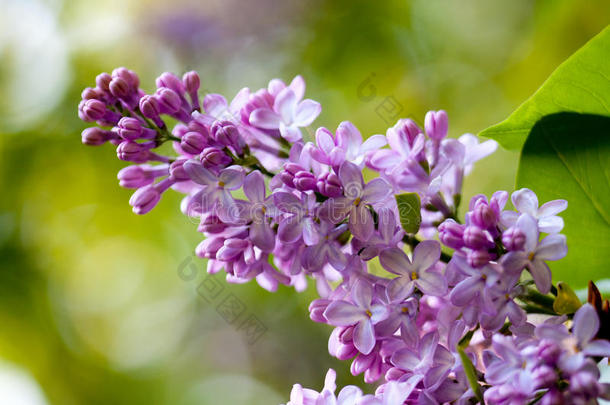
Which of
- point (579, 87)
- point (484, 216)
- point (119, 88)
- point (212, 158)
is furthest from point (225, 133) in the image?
point (579, 87)

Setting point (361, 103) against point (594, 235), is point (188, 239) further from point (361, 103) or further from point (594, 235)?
point (594, 235)

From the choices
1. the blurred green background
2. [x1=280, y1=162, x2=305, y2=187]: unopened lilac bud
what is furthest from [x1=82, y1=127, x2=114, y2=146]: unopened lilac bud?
the blurred green background

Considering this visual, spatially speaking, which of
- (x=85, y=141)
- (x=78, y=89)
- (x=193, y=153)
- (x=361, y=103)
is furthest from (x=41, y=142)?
(x=193, y=153)

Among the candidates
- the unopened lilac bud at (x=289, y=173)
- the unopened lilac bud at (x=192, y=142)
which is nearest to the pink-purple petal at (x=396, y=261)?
the unopened lilac bud at (x=289, y=173)

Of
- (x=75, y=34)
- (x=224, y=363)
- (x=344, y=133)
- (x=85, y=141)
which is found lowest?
(x=224, y=363)

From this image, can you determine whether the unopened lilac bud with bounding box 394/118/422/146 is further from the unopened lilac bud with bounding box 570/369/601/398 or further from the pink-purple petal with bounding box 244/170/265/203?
the unopened lilac bud with bounding box 570/369/601/398
